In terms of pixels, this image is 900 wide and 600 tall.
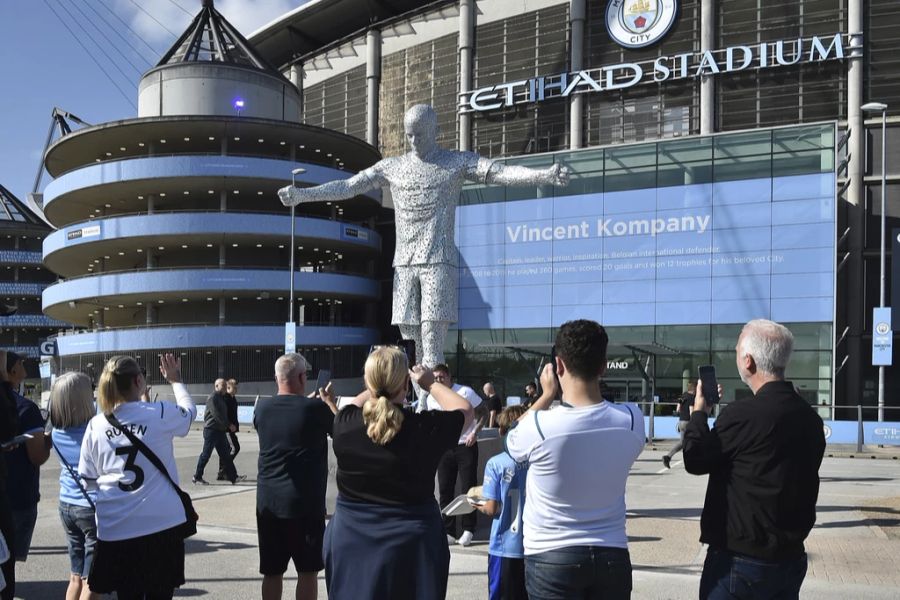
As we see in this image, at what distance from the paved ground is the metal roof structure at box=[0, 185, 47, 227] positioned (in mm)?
69068

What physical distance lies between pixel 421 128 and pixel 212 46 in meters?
42.3

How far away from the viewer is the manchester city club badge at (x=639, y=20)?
3984cm

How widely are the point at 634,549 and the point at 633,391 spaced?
28.8 m

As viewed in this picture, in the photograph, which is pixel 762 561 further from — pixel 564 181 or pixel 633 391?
pixel 633 391

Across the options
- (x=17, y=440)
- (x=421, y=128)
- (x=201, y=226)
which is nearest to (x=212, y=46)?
(x=201, y=226)

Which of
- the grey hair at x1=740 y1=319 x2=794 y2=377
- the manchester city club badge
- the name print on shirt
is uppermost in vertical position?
the manchester city club badge

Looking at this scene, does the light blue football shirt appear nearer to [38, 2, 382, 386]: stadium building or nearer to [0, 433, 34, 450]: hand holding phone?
[0, 433, 34, 450]: hand holding phone

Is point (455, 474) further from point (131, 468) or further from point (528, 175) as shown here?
point (131, 468)

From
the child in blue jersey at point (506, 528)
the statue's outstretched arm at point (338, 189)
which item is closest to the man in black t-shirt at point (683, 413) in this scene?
the statue's outstretched arm at point (338, 189)

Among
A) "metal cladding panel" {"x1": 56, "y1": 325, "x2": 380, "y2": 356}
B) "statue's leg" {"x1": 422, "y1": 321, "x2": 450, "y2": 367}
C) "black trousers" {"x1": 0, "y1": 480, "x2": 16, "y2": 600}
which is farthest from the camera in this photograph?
"metal cladding panel" {"x1": 56, "y1": 325, "x2": 380, "y2": 356}

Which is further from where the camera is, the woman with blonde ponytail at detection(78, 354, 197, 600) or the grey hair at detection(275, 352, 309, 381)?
the grey hair at detection(275, 352, 309, 381)

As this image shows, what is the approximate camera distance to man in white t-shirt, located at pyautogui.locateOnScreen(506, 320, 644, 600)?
11.5 feet

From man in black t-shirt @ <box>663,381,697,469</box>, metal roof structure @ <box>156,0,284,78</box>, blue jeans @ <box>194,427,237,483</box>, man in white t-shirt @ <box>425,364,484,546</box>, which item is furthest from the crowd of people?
metal roof structure @ <box>156,0,284,78</box>

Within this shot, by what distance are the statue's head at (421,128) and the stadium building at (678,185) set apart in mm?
24702
